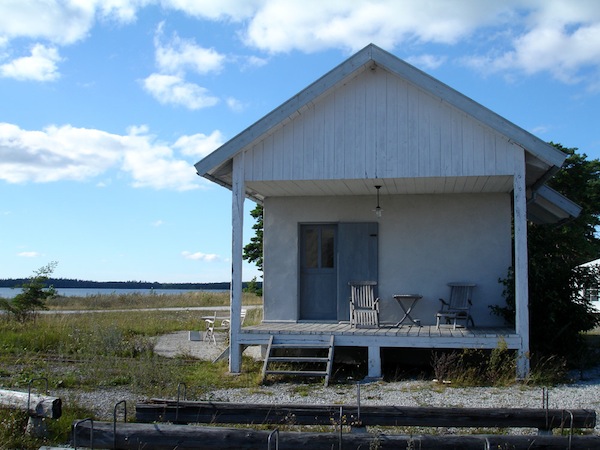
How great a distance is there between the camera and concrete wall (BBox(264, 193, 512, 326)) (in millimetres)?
13062

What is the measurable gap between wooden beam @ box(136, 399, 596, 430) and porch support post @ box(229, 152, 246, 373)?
473cm

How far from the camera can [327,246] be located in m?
13.8

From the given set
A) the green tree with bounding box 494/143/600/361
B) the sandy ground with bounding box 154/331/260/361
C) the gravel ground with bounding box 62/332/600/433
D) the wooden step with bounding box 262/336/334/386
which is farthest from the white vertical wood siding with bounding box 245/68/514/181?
the sandy ground with bounding box 154/331/260/361

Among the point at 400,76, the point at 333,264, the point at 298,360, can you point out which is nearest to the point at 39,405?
the point at 298,360

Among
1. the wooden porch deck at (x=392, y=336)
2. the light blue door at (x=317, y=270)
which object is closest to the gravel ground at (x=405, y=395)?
the wooden porch deck at (x=392, y=336)

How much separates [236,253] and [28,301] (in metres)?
9.55

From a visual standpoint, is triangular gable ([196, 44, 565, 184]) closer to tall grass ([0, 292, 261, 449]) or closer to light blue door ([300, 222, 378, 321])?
light blue door ([300, 222, 378, 321])

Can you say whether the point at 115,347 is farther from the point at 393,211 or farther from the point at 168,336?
the point at 393,211

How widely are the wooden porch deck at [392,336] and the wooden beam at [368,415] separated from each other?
178 inches

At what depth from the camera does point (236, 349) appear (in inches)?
448

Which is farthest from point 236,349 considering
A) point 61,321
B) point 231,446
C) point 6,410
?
point 61,321

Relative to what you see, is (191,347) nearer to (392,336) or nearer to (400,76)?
(392,336)

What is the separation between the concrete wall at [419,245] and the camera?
13.1 m

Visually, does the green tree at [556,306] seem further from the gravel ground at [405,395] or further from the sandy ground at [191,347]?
the sandy ground at [191,347]
